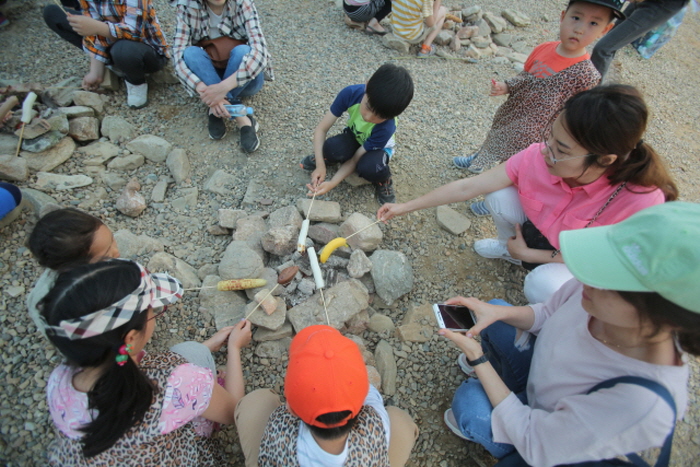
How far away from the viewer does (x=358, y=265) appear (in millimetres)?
2424

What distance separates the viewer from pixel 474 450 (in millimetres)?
1945

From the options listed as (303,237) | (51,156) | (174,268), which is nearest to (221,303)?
(174,268)

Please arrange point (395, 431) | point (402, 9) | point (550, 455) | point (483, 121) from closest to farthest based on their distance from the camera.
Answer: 1. point (550, 455)
2. point (395, 431)
3. point (483, 121)
4. point (402, 9)

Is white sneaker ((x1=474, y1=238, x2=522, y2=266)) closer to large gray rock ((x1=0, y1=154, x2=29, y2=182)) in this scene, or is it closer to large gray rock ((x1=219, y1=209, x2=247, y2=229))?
large gray rock ((x1=219, y1=209, x2=247, y2=229))

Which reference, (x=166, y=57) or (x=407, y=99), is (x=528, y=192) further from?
(x=166, y=57)

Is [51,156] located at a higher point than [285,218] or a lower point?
lower

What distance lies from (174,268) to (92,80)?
2.33m

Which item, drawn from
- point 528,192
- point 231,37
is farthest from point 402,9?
point 528,192

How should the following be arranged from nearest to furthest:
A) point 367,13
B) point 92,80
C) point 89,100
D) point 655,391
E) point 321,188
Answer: point 655,391
point 321,188
point 89,100
point 92,80
point 367,13

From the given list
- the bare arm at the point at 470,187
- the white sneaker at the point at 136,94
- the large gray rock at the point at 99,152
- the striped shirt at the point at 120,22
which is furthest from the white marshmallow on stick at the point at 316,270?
the striped shirt at the point at 120,22

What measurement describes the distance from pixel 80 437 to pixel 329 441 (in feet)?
3.04

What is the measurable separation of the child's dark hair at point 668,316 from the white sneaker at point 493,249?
159cm

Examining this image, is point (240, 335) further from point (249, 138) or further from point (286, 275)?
point (249, 138)

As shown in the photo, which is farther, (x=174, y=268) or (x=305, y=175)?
(x=305, y=175)
